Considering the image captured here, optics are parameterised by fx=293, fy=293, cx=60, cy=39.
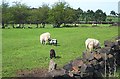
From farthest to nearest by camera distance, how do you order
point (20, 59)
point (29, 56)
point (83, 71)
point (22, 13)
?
point (22, 13), point (29, 56), point (20, 59), point (83, 71)

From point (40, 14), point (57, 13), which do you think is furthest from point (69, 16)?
point (40, 14)

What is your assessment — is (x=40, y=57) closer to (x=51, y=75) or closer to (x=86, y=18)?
(x=51, y=75)

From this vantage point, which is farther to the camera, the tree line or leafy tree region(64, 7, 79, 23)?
leafy tree region(64, 7, 79, 23)

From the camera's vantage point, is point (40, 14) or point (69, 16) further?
point (40, 14)

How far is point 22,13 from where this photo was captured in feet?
282

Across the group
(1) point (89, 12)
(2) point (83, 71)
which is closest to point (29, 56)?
(2) point (83, 71)

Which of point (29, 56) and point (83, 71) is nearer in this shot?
point (83, 71)

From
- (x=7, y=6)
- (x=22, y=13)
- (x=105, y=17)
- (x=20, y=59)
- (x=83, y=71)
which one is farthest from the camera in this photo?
(x=105, y=17)

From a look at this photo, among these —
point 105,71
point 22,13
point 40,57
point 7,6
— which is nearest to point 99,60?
point 105,71

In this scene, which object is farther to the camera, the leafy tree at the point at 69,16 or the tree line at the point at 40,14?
the leafy tree at the point at 69,16

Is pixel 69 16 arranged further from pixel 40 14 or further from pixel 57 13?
pixel 40 14

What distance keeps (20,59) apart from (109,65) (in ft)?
16.5

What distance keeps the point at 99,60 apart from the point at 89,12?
351 ft

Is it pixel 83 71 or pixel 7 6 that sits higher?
pixel 7 6
